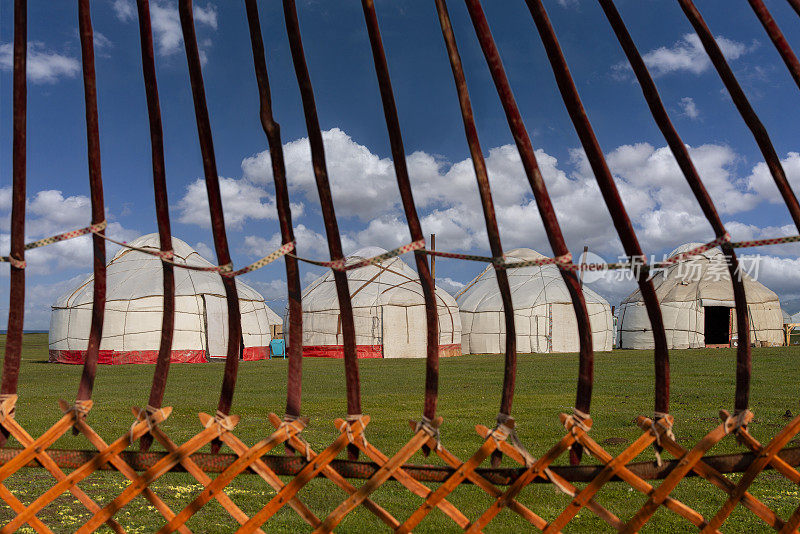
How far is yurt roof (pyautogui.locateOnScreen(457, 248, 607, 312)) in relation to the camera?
23.0m

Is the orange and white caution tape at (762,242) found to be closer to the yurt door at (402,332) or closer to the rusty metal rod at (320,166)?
the rusty metal rod at (320,166)

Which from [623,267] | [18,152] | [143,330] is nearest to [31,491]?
[18,152]

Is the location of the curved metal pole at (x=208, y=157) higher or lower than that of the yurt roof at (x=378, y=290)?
lower

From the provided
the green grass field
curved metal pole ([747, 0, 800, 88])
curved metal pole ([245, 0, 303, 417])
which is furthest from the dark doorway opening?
curved metal pole ([245, 0, 303, 417])

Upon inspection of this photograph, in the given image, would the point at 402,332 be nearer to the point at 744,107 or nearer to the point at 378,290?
the point at 378,290

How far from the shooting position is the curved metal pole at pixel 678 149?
1844 millimetres

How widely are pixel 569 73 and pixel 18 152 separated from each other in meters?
1.74

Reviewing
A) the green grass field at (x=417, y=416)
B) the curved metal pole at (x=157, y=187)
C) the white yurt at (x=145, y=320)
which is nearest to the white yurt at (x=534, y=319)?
the white yurt at (x=145, y=320)

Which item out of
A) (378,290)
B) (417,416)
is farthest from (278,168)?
(378,290)

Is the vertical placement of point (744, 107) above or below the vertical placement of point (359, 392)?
above

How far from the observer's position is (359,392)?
175 centimetres

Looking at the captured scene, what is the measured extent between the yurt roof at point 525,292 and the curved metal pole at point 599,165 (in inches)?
818

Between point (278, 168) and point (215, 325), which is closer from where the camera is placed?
point (278, 168)

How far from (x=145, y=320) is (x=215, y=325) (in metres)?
2.19
